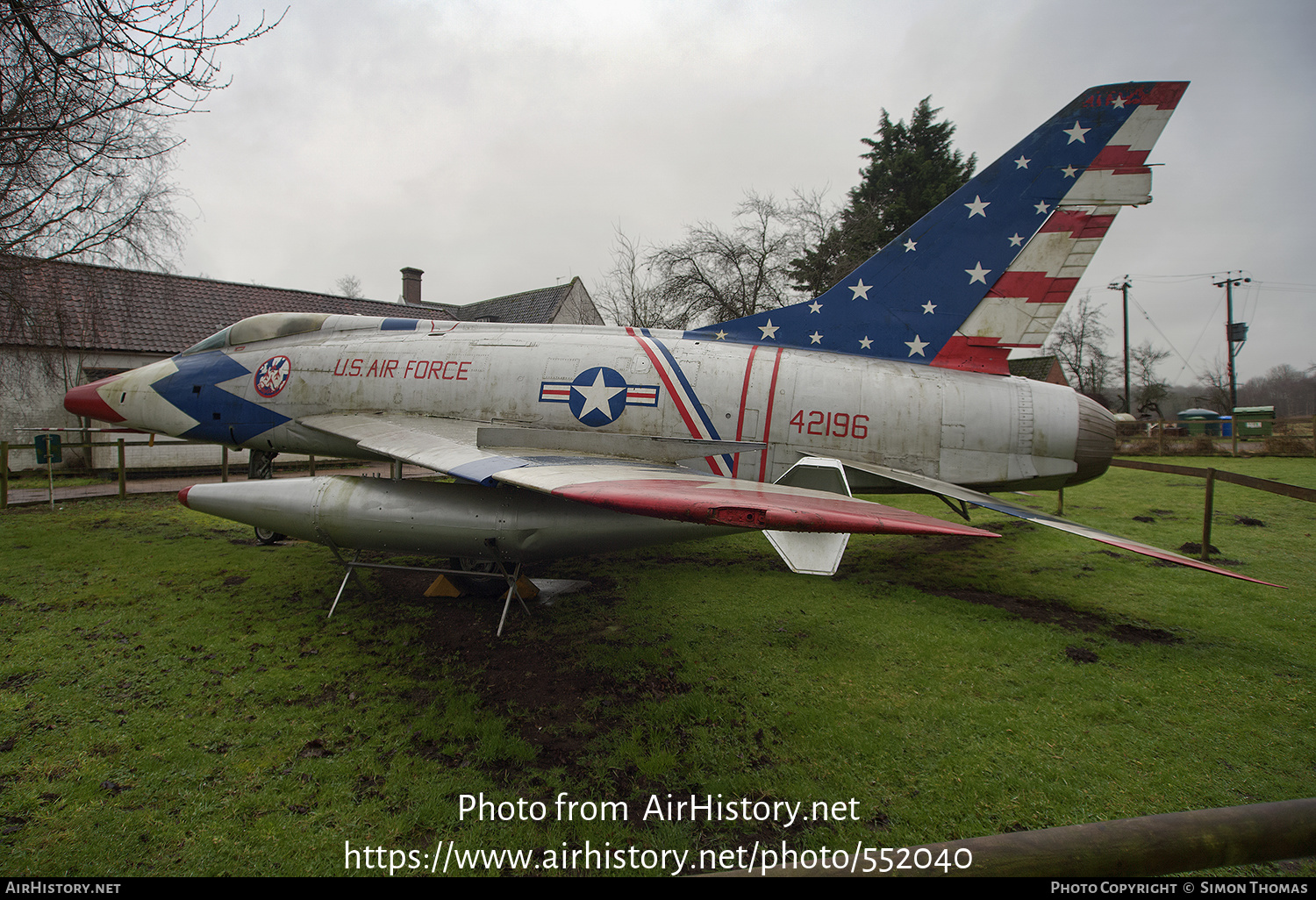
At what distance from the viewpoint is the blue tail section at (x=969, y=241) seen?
4523 millimetres

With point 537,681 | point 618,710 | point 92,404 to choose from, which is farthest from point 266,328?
point 618,710

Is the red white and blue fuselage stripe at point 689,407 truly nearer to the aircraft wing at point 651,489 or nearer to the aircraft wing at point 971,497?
the aircraft wing at point 651,489

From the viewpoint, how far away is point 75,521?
23.7ft

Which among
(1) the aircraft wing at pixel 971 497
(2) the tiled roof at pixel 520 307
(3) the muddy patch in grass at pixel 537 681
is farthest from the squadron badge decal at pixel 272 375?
(2) the tiled roof at pixel 520 307

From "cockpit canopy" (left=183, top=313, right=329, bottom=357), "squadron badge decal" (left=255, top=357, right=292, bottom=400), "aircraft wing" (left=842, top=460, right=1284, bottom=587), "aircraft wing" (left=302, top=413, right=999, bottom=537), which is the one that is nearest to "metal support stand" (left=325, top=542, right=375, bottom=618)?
"aircraft wing" (left=302, top=413, right=999, bottom=537)

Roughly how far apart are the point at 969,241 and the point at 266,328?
766cm

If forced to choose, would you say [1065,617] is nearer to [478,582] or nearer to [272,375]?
[478,582]

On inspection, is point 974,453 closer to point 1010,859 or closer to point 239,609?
point 1010,859

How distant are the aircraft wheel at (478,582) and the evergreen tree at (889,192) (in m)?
16.9

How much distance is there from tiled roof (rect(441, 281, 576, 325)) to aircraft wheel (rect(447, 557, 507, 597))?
16.0 m

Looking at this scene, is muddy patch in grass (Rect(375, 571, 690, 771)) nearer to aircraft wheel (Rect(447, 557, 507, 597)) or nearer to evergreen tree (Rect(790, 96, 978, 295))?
aircraft wheel (Rect(447, 557, 507, 597))

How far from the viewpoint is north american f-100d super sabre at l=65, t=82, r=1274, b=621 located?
4.05 meters

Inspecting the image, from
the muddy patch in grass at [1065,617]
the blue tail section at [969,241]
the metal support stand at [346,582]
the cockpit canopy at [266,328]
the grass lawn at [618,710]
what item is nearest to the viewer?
the grass lawn at [618,710]
